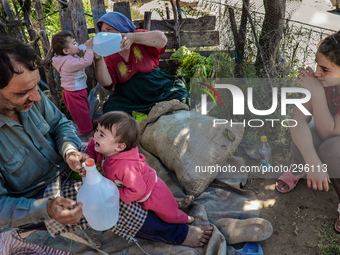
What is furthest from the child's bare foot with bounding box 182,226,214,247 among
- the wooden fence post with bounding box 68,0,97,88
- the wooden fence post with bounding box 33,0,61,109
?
the wooden fence post with bounding box 68,0,97,88

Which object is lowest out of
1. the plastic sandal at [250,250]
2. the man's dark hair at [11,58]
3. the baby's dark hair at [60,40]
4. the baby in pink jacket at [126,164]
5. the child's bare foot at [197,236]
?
the plastic sandal at [250,250]

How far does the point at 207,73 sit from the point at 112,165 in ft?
8.57

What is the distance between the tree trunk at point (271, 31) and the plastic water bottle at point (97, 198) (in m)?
2.10

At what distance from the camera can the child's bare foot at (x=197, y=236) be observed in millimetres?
2076

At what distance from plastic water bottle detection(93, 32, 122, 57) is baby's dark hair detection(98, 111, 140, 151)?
102 centimetres

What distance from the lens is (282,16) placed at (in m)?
2.94

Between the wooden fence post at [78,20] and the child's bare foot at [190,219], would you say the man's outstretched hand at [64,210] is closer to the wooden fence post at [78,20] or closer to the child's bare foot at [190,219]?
the child's bare foot at [190,219]

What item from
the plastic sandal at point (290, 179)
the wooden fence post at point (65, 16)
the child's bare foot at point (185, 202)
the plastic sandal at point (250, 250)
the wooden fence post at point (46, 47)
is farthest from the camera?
the wooden fence post at point (65, 16)

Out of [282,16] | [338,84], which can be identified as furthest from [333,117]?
[282,16]

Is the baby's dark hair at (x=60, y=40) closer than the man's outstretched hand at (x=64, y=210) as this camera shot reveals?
No

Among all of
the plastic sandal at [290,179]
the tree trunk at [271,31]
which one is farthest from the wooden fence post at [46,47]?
the plastic sandal at [290,179]

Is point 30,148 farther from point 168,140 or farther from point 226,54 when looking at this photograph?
point 226,54

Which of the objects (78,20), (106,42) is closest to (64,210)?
(106,42)

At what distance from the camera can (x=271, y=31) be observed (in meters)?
2.86
